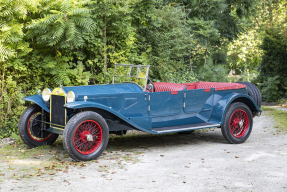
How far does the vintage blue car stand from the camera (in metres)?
5.10

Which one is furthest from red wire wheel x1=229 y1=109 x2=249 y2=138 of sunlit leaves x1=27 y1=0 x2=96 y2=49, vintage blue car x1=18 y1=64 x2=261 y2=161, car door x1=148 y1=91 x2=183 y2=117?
sunlit leaves x1=27 y1=0 x2=96 y2=49

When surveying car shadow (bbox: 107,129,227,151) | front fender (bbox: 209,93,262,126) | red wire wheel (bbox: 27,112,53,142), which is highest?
front fender (bbox: 209,93,262,126)

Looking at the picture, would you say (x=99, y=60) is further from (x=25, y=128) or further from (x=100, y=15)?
(x=25, y=128)

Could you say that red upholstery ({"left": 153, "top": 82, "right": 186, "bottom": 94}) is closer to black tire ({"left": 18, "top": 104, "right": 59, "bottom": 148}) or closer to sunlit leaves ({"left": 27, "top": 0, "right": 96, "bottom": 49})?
sunlit leaves ({"left": 27, "top": 0, "right": 96, "bottom": 49})

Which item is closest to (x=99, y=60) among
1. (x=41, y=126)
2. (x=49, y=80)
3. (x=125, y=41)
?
(x=125, y=41)

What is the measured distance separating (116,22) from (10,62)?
2826 millimetres

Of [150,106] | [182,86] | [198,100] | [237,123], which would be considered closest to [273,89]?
[237,123]

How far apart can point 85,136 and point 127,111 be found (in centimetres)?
101

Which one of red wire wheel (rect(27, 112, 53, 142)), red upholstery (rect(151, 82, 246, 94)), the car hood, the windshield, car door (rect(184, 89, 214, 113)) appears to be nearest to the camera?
the car hood

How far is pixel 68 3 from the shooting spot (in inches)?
275

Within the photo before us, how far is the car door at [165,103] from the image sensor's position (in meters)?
5.93

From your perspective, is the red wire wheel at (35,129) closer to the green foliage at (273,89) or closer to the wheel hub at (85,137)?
the wheel hub at (85,137)

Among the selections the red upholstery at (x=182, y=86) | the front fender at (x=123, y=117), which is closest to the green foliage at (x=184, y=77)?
the red upholstery at (x=182, y=86)

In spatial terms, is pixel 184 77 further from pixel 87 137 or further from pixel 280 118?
pixel 87 137
